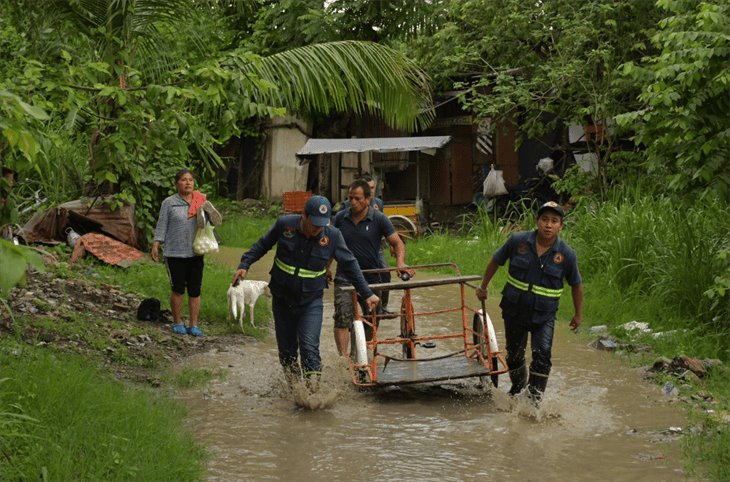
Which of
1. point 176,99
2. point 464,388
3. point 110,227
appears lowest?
point 464,388

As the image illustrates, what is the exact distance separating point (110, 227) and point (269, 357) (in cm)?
501

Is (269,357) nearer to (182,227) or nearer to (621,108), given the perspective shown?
(182,227)

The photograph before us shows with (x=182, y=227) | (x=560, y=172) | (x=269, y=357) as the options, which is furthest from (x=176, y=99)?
(x=560, y=172)

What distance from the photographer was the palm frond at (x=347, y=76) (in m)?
10.2

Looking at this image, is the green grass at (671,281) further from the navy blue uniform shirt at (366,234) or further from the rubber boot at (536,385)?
the navy blue uniform shirt at (366,234)

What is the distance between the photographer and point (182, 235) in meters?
9.49

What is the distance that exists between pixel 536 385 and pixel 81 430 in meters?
3.31

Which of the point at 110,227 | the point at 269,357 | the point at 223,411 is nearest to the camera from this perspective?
the point at 223,411

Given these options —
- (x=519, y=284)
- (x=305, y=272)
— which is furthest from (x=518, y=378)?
(x=305, y=272)

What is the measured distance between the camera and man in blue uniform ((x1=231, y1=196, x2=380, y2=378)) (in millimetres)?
7348

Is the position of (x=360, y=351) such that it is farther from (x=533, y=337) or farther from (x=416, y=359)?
(x=533, y=337)

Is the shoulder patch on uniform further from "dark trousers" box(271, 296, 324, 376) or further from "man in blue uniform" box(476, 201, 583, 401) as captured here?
"dark trousers" box(271, 296, 324, 376)

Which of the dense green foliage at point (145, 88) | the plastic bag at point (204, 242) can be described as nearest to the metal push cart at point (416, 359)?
the dense green foliage at point (145, 88)

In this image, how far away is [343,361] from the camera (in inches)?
325
